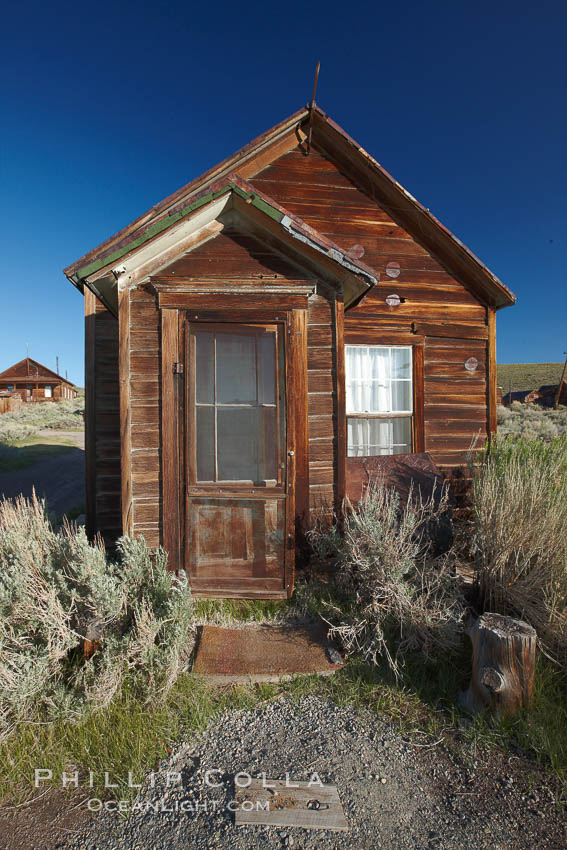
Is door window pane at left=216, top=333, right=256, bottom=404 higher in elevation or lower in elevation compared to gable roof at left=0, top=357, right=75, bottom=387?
lower

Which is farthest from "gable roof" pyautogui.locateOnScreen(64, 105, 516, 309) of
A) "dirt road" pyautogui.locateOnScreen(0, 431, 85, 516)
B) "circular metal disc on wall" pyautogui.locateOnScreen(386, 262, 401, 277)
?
"dirt road" pyautogui.locateOnScreen(0, 431, 85, 516)

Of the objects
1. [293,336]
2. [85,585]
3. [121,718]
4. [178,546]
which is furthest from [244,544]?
[293,336]

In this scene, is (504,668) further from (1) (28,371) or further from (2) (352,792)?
(1) (28,371)

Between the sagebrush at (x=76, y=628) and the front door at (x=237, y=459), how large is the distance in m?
0.60

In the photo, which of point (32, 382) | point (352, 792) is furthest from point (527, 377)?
point (352, 792)

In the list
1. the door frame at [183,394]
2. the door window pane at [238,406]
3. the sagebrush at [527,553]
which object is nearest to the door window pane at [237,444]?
the door window pane at [238,406]

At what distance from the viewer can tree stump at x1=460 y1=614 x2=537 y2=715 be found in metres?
2.47

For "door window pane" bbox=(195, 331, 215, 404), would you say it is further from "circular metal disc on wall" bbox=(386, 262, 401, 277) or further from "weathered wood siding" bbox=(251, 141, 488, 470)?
"circular metal disc on wall" bbox=(386, 262, 401, 277)

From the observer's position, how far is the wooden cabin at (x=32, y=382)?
4216 centimetres

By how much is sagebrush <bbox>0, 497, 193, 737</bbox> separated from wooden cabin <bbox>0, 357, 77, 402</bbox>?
44.9 m

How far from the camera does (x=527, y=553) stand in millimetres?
3166

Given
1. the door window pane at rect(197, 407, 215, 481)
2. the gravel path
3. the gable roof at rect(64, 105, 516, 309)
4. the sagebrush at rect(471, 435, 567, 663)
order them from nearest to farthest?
the gravel path → the sagebrush at rect(471, 435, 567, 663) → the door window pane at rect(197, 407, 215, 481) → the gable roof at rect(64, 105, 516, 309)

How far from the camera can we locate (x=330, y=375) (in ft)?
13.7

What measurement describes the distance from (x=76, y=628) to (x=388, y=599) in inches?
90.0
